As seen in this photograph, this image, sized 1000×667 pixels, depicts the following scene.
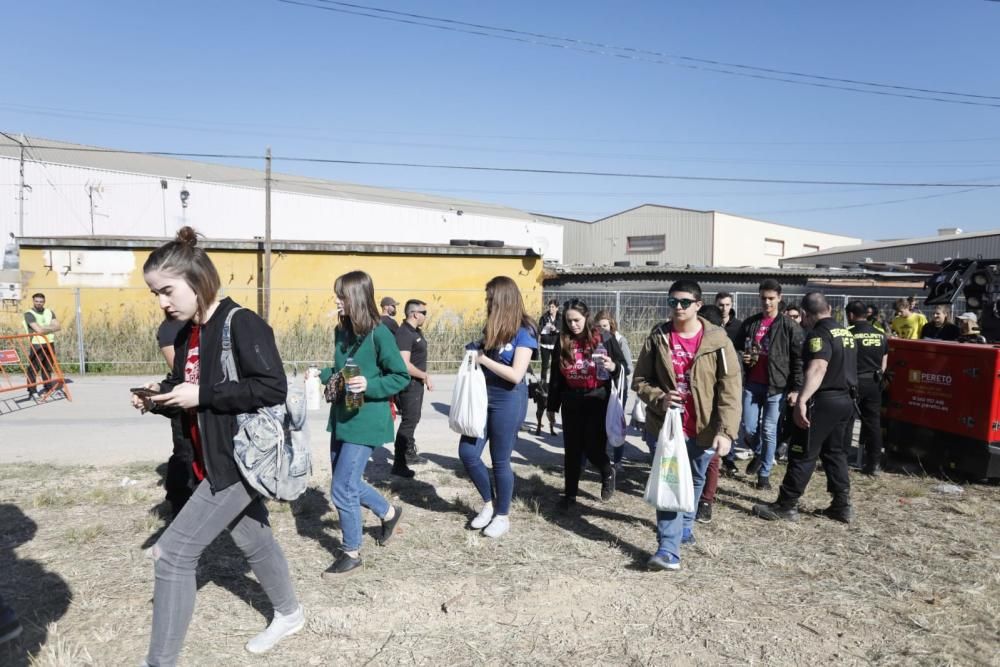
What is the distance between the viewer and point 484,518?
510 centimetres

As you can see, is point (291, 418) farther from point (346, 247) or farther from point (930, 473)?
point (346, 247)

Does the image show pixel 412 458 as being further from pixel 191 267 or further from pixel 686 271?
pixel 686 271

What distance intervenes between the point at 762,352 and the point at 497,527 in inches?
133

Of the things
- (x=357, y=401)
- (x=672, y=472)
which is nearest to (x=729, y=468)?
(x=672, y=472)

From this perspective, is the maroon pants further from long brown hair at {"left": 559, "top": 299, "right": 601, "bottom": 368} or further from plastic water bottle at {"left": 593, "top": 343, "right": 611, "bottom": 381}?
Result: long brown hair at {"left": 559, "top": 299, "right": 601, "bottom": 368}

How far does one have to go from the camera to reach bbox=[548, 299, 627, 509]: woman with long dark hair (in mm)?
5602

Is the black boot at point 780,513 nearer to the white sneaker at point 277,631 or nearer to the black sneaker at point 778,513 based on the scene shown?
the black sneaker at point 778,513

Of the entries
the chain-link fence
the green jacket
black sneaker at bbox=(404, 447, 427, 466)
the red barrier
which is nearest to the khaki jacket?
the green jacket

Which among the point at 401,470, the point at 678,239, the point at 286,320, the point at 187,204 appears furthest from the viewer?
the point at 678,239

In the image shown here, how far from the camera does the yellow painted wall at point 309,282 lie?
52.0 feet

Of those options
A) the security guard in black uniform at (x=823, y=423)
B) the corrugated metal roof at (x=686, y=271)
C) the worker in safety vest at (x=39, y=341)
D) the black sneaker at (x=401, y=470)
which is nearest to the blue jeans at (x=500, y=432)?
the black sneaker at (x=401, y=470)

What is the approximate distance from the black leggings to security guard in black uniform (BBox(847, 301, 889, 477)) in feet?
9.09

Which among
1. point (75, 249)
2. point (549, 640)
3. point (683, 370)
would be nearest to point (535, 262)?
point (75, 249)

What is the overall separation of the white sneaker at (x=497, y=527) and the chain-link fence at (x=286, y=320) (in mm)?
9642
